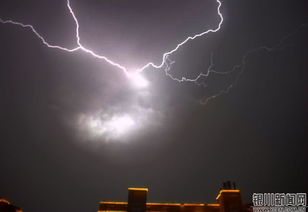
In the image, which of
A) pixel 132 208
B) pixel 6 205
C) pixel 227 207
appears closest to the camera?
pixel 132 208

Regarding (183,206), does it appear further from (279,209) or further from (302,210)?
(302,210)

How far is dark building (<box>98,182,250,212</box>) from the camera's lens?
18.4 m

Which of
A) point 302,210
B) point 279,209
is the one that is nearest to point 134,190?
point 279,209

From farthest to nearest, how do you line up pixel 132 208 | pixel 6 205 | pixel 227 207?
pixel 6 205, pixel 227 207, pixel 132 208

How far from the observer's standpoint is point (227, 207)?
19812mm

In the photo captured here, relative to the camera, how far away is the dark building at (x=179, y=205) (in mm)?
18406


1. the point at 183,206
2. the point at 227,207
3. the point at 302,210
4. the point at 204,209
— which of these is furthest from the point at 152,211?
the point at 302,210

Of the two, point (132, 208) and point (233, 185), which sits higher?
point (233, 185)

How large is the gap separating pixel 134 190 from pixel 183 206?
6114 mm

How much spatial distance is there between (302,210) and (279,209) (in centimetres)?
173

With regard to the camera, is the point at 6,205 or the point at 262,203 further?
Answer: the point at 6,205

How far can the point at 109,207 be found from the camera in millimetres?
22953

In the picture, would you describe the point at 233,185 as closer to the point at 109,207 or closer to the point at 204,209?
the point at 204,209

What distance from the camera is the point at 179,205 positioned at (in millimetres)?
23000
